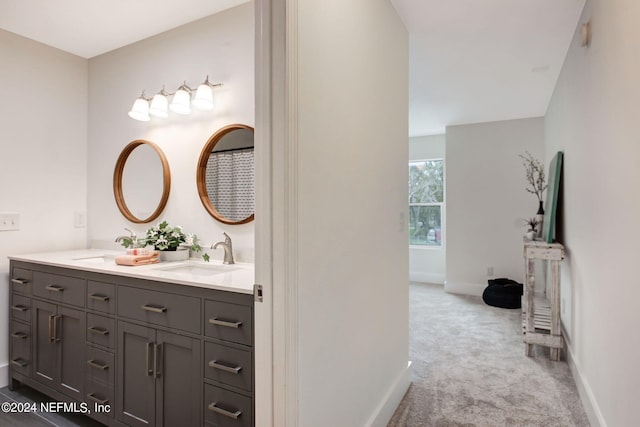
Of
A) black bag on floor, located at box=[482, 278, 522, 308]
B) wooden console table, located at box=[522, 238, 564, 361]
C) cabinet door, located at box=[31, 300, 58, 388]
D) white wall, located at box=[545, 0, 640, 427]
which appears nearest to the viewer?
white wall, located at box=[545, 0, 640, 427]

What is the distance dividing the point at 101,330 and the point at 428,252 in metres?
5.11

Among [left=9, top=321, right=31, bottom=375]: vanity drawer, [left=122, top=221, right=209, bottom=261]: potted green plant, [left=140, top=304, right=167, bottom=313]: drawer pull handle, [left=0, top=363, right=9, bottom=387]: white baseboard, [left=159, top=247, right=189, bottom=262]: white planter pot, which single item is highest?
[left=122, top=221, right=209, bottom=261]: potted green plant

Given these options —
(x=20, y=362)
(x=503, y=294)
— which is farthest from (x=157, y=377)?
(x=503, y=294)

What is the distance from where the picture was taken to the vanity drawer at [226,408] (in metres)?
1.43

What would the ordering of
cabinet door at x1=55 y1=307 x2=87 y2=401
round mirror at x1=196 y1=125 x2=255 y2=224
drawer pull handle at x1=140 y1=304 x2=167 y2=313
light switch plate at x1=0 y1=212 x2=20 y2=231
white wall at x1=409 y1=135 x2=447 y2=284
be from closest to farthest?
drawer pull handle at x1=140 y1=304 x2=167 y2=313
cabinet door at x1=55 y1=307 x2=87 y2=401
round mirror at x1=196 y1=125 x2=255 y2=224
light switch plate at x1=0 y1=212 x2=20 y2=231
white wall at x1=409 y1=135 x2=447 y2=284

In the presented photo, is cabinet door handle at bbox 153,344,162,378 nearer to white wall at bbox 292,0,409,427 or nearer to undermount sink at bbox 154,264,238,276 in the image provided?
undermount sink at bbox 154,264,238,276

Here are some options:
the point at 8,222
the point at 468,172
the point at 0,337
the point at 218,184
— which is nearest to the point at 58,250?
the point at 8,222

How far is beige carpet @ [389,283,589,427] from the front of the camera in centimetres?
211

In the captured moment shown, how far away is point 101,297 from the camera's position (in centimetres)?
191

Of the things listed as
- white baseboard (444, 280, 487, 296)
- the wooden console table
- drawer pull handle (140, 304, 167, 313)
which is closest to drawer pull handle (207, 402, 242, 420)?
drawer pull handle (140, 304, 167, 313)

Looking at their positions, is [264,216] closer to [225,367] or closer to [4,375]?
[225,367]

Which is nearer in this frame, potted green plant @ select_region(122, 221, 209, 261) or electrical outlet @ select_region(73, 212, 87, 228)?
potted green plant @ select_region(122, 221, 209, 261)

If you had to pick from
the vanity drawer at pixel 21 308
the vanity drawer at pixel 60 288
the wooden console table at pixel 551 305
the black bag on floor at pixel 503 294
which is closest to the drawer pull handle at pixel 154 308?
the vanity drawer at pixel 60 288

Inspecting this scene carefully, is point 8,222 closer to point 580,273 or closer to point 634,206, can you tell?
point 634,206
